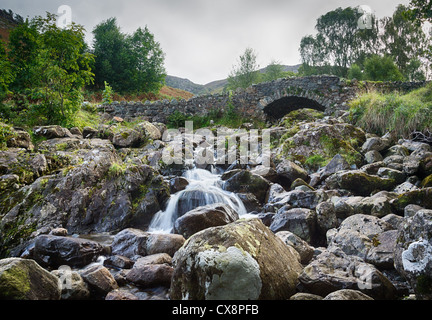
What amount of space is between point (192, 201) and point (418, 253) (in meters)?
4.90

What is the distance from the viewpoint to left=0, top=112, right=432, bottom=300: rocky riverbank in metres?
2.12

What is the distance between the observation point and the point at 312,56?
40344mm

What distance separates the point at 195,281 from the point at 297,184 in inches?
200

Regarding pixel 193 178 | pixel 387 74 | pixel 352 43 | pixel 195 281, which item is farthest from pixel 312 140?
pixel 352 43

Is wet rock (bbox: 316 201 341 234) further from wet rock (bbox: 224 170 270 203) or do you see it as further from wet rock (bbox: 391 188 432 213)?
wet rock (bbox: 224 170 270 203)

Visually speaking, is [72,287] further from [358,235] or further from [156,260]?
[358,235]

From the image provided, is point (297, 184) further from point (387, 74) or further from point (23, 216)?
point (387, 74)

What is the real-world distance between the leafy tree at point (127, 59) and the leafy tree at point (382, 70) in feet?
67.0

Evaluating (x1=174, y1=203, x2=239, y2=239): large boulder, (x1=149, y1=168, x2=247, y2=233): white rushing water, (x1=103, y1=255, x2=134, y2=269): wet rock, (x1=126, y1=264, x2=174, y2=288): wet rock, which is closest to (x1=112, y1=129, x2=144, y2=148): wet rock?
(x1=149, y1=168, x2=247, y2=233): white rushing water

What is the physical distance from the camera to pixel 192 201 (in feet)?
21.0

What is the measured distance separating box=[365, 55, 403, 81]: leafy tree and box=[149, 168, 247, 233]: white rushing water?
24.0 meters

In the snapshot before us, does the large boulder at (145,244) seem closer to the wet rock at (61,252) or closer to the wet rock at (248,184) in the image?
the wet rock at (61,252)

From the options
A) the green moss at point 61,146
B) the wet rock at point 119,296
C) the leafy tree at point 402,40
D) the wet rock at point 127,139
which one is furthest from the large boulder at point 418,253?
the leafy tree at point 402,40

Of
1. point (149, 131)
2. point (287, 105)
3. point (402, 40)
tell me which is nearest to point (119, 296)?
point (149, 131)
